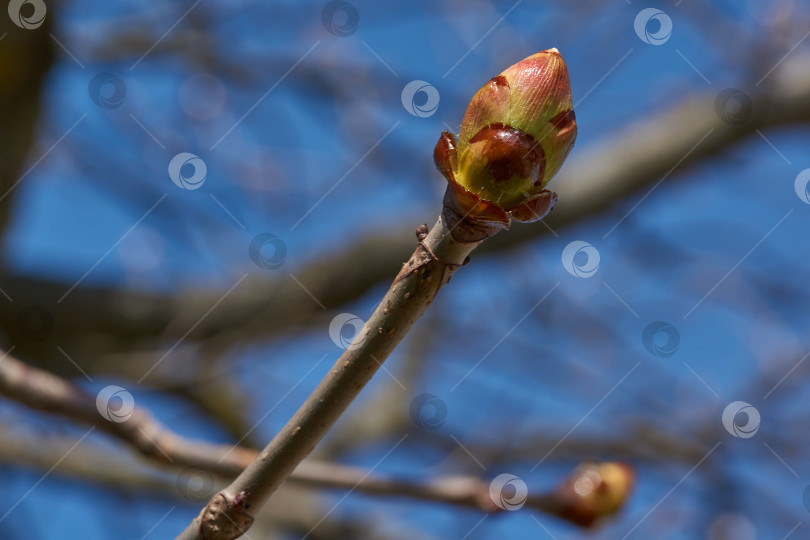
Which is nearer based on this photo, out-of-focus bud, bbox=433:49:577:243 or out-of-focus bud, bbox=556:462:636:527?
out-of-focus bud, bbox=433:49:577:243

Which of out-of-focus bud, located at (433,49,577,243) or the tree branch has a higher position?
the tree branch

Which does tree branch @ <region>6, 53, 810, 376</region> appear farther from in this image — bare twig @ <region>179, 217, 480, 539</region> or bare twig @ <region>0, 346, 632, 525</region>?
bare twig @ <region>179, 217, 480, 539</region>

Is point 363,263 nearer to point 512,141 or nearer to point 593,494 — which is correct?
point 593,494

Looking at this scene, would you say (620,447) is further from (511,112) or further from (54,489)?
(511,112)

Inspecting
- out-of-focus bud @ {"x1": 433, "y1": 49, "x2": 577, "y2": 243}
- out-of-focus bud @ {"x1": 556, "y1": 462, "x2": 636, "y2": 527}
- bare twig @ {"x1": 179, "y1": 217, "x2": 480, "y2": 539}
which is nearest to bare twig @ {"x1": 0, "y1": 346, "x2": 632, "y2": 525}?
out-of-focus bud @ {"x1": 556, "y1": 462, "x2": 636, "y2": 527}

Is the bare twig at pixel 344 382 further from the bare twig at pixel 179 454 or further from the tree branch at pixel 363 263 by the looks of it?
the tree branch at pixel 363 263

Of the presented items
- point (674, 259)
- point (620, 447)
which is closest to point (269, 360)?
point (620, 447)
